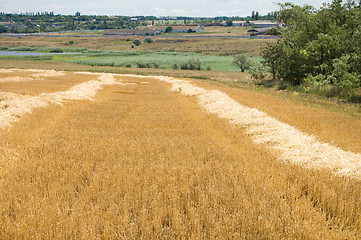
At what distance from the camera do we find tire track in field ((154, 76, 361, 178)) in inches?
288

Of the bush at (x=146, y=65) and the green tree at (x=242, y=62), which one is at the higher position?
the green tree at (x=242, y=62)

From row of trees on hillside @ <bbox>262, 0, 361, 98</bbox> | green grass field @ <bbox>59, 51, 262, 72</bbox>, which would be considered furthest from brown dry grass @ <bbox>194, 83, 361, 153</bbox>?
green grass field @ <bbox>59, 51, 262, 72</bbox>

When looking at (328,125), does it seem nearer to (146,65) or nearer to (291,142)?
(291,142)

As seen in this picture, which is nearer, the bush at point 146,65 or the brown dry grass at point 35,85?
the brown dry grass at point 35,85

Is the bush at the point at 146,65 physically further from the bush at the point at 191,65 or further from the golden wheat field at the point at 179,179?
the golden wheat field at the point at 179,179

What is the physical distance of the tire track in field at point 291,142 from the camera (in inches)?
288

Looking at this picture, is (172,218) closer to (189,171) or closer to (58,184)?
(189,171)

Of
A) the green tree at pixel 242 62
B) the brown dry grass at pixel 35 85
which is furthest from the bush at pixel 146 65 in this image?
the brown dry grass at pixel 35 85

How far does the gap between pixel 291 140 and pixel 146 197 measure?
5907mm

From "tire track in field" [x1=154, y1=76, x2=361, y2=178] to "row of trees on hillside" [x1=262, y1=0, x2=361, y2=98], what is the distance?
13.2 m

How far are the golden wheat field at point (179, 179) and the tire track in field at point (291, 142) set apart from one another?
4cm

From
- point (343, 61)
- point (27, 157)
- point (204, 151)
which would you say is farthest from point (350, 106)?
point (27, 157)

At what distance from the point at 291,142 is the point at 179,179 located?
4604mm

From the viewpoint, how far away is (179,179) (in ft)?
21.5
